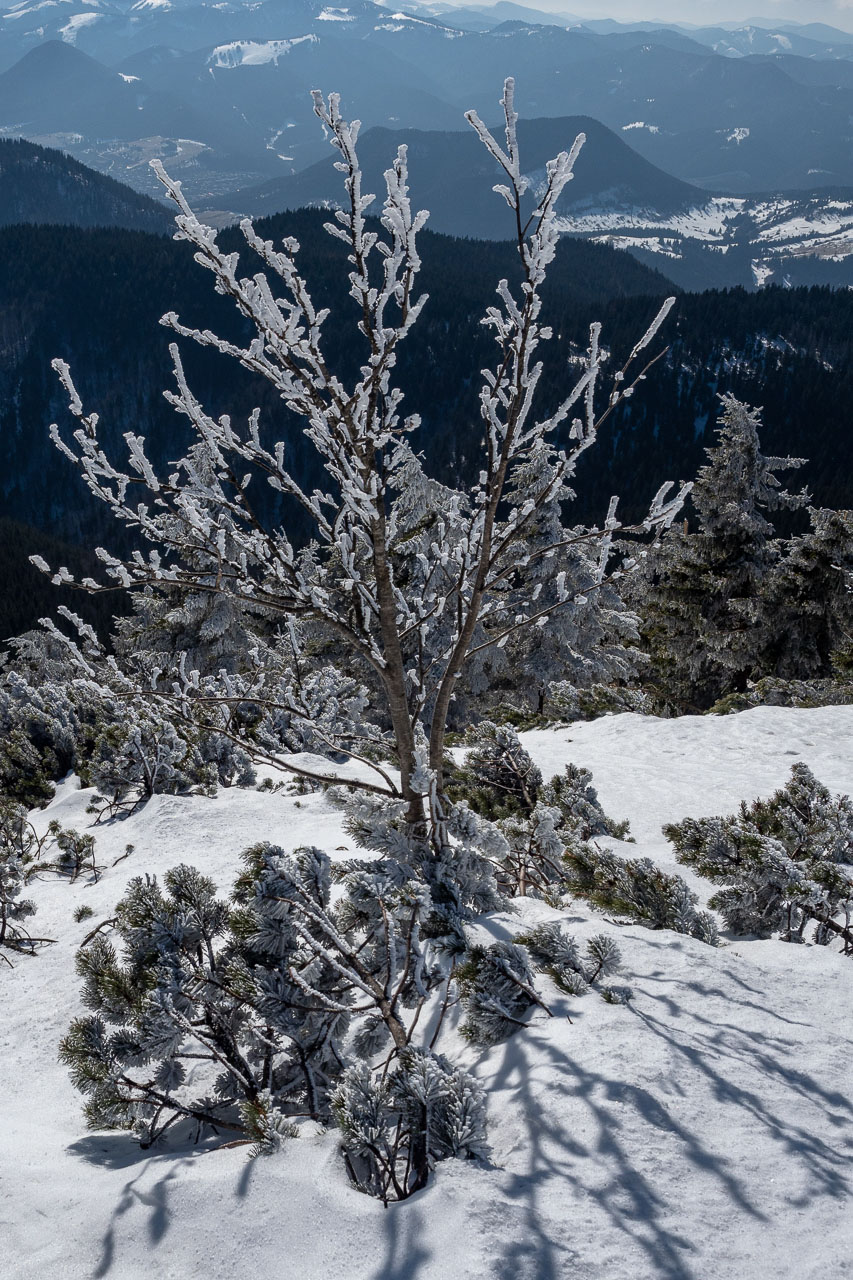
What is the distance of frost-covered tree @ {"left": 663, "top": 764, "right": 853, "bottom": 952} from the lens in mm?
3689

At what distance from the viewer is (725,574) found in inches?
677

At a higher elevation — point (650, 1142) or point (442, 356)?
point (650, 1142)

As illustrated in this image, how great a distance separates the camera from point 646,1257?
1830 mm

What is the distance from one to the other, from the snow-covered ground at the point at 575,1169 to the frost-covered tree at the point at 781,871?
273mm

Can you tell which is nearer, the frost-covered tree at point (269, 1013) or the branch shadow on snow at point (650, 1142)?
the branch shadow on snow at point (650, 1142)

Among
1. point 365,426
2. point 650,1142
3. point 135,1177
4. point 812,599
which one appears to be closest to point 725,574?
point 812,599

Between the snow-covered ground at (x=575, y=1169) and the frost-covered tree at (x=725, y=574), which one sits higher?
the snow-covered ground at (x=575, y=1169)

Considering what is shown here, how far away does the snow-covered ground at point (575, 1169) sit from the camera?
1.86m

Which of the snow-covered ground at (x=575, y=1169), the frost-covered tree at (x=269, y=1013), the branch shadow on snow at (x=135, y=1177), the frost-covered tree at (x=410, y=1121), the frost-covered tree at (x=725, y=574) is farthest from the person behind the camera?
the frost-covered tree at (x=725, y=574)

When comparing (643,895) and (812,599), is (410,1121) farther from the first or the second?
(812,599)

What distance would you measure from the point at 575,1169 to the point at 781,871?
220 cm

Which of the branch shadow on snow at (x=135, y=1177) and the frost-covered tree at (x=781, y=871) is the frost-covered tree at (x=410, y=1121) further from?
the frost-covered tree at (x=781, y=871)

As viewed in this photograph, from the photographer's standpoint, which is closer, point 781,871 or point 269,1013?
point 269,1013

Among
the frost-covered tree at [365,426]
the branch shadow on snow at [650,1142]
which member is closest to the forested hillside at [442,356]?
the frost-covered tree at [365,426]
